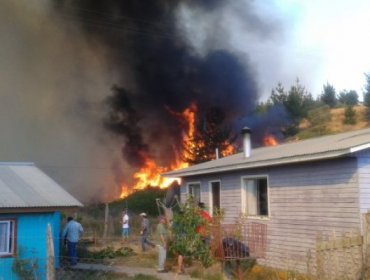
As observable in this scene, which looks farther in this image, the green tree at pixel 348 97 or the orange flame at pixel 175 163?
the green tree at pixel 348 97

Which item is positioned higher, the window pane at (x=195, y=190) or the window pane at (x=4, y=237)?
the window pane at (x=195, y=190)

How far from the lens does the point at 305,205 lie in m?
11.3

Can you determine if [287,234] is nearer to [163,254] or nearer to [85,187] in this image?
[163,254]

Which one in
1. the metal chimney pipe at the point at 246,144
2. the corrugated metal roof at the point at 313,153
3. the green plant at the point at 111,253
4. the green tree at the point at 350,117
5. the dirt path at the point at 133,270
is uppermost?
the green tree at the point at 350,117

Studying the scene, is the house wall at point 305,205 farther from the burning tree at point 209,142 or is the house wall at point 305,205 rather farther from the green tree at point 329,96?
the green tree at point 329,96

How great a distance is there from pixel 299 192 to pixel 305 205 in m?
0.39

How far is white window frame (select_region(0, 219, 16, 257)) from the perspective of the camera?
10805 millimetres

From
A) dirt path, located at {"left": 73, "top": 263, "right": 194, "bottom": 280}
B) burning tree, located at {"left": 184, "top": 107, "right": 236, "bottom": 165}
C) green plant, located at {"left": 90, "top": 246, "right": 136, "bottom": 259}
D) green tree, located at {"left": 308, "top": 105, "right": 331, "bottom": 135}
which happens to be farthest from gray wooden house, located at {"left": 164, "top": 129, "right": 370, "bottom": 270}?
green tree, located at {"left": 308, "top": 105, "right": 331, "bottom": 135}

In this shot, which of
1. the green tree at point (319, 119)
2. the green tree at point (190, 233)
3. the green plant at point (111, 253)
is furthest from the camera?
the green tree at point (319, 119)

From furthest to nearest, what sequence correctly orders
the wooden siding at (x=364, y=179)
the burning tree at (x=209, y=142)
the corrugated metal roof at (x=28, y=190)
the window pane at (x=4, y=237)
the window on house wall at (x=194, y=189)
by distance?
the burning tree at (x=209, y=142) < the window on house wall at (x=194, y=189) < the corrugated metal roof at (x=28, y=190) < the window pane at (x=4, y=237) < the wooden siding at (x=364, y=179)

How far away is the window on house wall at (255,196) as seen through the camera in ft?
42.4

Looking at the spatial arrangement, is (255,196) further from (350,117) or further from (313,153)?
(350,117)

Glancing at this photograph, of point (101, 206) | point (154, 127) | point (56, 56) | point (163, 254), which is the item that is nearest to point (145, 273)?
point (163, 254)

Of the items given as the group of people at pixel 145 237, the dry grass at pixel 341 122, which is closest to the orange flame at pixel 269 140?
the dry grass at pixel 341 122
